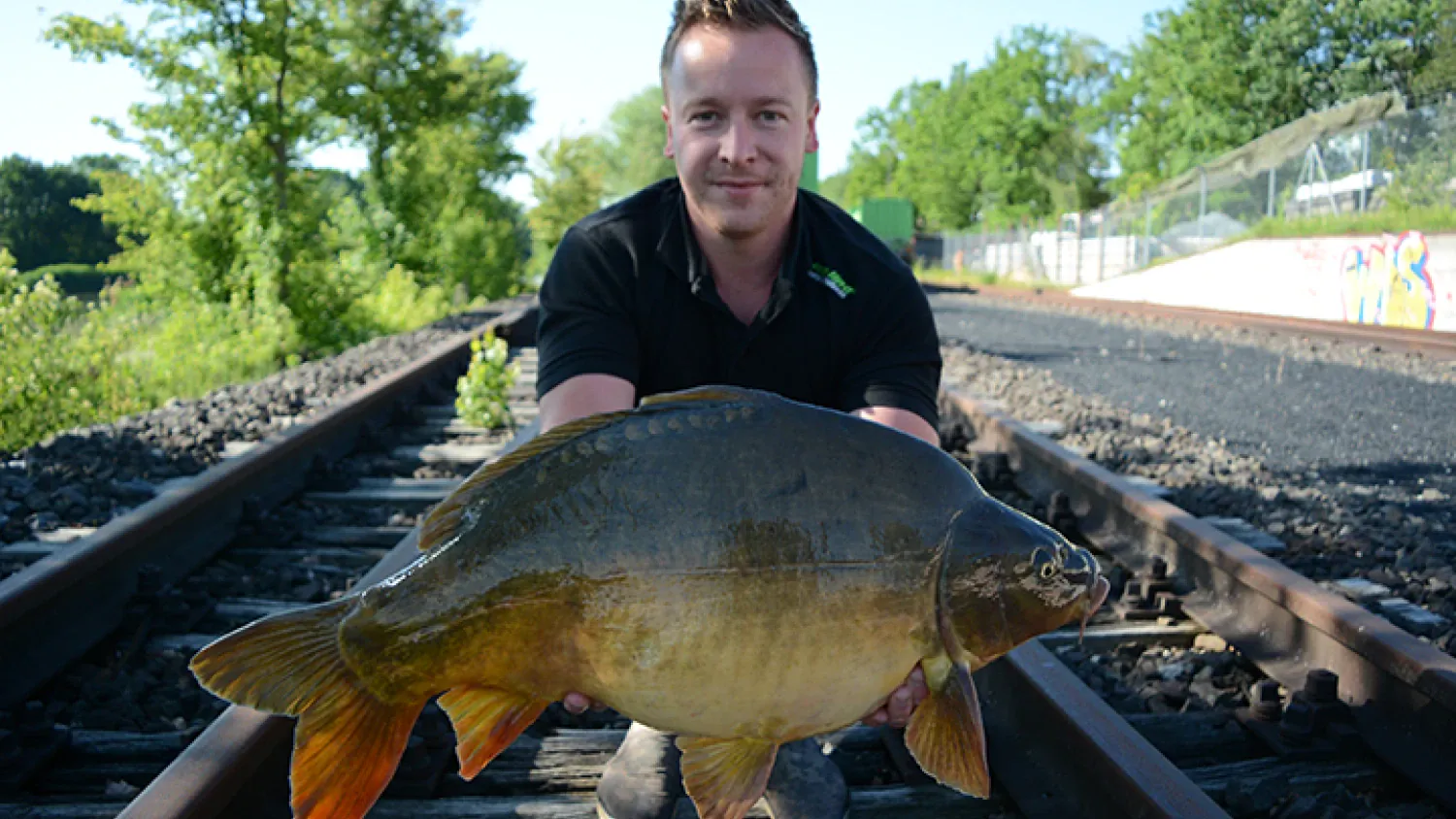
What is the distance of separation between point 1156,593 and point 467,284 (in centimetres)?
2645

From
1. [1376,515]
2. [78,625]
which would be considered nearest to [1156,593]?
[1376,515]

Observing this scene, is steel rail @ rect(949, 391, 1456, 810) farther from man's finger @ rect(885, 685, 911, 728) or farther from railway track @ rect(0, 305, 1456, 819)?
man's finger @ rect(885, 685, 911, 728)

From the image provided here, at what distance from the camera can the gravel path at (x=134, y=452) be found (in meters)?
4.81

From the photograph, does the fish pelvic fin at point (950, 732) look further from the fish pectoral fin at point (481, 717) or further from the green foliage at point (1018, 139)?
the green foliage at point (1018, 139)

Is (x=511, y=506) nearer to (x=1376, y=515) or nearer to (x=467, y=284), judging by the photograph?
(x=1376, y=515)

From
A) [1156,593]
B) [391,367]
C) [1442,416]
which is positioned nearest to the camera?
[1156,593]

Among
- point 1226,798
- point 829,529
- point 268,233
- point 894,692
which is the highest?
point 268,233

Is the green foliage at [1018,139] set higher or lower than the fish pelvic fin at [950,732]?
higher

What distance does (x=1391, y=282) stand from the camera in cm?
1667

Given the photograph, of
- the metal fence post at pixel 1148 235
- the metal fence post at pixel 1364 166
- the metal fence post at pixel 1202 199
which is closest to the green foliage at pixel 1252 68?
the metal fence post at pixel 1148 235

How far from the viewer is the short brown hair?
2.49 meters

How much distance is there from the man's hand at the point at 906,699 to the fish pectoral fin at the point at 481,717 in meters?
0.59

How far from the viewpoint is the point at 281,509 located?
206 inches

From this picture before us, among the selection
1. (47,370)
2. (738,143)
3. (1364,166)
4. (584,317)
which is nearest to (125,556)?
(584,317)
